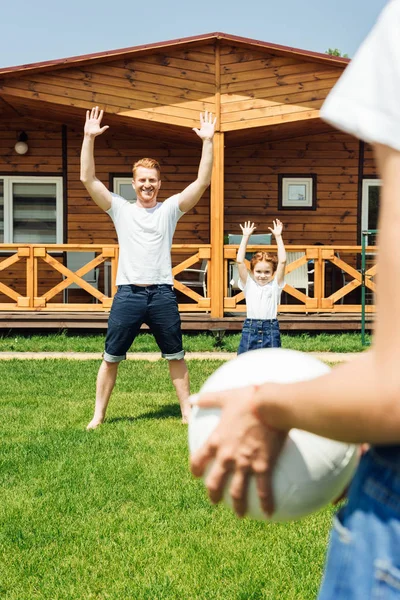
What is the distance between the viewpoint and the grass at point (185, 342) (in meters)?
10.9

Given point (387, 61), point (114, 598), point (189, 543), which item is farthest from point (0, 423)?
point (387, 61)

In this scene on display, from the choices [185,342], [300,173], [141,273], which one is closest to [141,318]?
[141,273]

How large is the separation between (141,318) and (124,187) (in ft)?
31.2

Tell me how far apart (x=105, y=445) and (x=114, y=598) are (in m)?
2.34

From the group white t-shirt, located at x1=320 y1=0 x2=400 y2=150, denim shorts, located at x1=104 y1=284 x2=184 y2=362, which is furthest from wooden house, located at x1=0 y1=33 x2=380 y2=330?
white t-shirt, located at x1=320 y1=0 x2=400 y2=150

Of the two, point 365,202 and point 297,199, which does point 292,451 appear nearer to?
point 297,199

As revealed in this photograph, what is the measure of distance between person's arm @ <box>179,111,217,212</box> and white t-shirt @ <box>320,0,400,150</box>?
4523 millimetres

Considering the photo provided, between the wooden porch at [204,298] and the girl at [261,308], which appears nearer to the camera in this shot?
the girl at [261,308]

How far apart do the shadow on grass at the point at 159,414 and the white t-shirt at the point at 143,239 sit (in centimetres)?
114

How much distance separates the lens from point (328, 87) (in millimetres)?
12328

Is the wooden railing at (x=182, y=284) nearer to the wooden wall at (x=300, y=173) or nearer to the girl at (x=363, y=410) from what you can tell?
the wooden wall at (x=300, y=173)

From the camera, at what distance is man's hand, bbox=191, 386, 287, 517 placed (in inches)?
43.9

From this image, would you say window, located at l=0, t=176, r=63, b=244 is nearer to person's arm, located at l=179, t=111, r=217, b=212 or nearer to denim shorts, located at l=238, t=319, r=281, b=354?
denim shorts, located at l=238, t=319, r=281, b=354

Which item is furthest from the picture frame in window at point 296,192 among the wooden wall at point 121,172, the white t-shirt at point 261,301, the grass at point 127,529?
the grass at point 127,529
